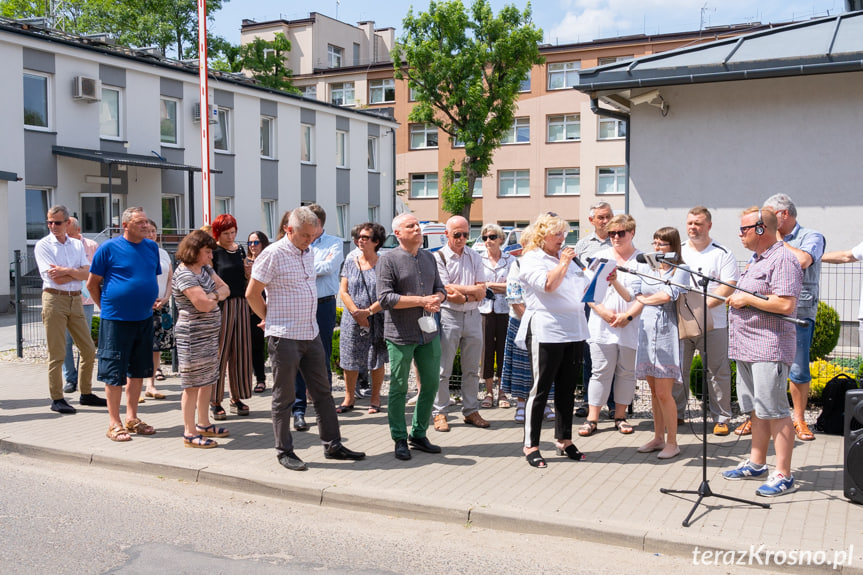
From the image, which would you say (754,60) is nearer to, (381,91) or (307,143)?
(307,143)

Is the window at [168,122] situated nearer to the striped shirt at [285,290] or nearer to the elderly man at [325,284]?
the elderly man at [325,284]

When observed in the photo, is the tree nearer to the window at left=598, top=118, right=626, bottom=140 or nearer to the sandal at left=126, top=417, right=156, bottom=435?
the window at left=598, top=118, right=626, bottom=140

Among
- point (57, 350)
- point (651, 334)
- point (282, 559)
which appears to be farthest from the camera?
point (57, 350)

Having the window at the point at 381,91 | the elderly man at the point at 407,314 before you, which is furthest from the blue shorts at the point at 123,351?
the window at the point at 381,91

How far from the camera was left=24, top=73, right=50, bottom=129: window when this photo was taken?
2377cm

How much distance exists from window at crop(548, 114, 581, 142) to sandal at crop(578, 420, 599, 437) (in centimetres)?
4231

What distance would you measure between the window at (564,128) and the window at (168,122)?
26.2 metres

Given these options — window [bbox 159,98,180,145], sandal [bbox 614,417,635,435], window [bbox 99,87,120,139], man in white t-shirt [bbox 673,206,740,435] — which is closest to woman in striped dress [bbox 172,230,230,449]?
sandal [bbox 614,417,635,435]

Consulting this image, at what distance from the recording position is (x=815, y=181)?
1222 centimetres

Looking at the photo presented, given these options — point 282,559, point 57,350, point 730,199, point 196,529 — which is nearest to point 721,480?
point 282,559

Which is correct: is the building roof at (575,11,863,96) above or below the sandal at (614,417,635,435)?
above

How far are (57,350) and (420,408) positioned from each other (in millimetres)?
4354

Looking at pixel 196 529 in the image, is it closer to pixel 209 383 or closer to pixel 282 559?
pixel 282 559

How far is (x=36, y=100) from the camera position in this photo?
24031 mm
